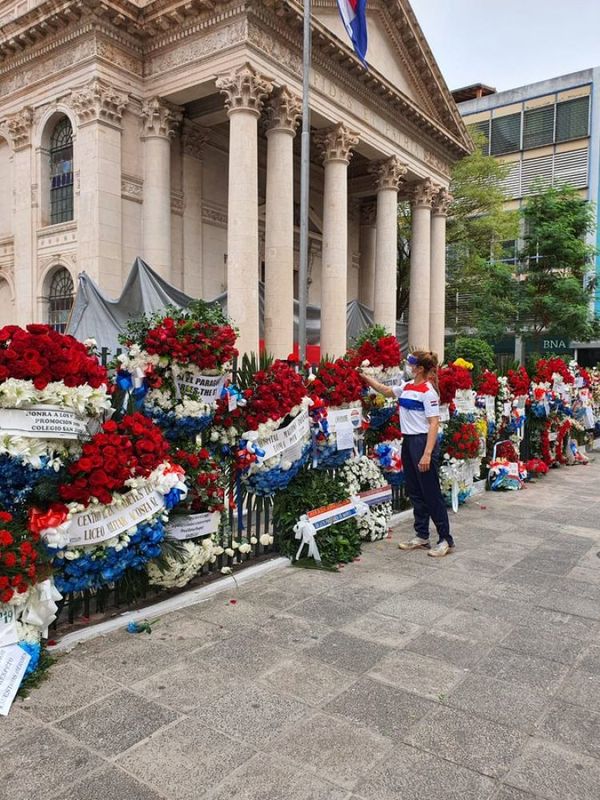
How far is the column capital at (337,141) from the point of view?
69.0 feet

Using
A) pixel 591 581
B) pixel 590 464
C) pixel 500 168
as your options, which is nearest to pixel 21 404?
pixel 591 581

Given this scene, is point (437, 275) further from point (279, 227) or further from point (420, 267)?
point (279, 227)

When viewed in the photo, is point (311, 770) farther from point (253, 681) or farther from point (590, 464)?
point (590, 464)

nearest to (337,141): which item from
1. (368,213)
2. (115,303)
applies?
(368,213)

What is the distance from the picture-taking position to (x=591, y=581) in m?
5.90

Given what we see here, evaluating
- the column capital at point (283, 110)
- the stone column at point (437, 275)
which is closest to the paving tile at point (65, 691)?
the column capital at point (283, 110)

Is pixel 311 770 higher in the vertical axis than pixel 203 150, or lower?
lower

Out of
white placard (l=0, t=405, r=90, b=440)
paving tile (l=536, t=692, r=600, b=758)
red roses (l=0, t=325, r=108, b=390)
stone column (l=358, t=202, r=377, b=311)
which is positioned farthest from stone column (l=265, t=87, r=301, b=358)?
paving tile (l=536, t=692, r=600, b=758)

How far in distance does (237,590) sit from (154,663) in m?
1.49

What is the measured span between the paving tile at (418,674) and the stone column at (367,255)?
27518 mm

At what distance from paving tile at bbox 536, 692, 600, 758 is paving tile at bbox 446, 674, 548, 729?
2.7 inches

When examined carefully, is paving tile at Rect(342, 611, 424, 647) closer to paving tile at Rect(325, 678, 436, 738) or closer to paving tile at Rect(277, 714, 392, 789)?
paving tile at Rect(325, 678, 436, 738)

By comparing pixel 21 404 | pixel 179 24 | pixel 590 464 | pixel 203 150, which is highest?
pixel 179 24

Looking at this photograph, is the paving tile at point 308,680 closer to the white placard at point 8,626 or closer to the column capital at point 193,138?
the white placard at point 8,626
